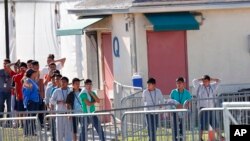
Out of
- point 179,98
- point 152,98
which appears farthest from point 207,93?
point 152,98

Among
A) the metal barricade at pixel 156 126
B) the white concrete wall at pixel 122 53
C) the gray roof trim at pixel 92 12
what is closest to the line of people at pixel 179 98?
the metal barricade at pixel 156 126

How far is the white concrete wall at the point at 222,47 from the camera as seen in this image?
30625 mm

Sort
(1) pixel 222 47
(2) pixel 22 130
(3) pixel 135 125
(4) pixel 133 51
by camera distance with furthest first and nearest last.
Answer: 1. (1) pixel 222 47
2. (4) pixel 133 51
3. (2) pixel 22 130
4. (3) pixel 135 125

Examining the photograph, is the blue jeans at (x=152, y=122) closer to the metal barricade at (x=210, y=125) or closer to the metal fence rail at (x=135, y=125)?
the metal fence rail at (x=135, y=125)

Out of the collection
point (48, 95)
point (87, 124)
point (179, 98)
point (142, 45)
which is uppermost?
point (142, 45)

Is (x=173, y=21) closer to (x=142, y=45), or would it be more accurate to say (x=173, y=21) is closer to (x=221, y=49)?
(x=142, y=45)

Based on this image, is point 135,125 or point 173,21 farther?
point 173,21

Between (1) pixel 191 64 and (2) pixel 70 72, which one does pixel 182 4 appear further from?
(2) pixel 70 72

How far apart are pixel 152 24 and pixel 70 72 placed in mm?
6407

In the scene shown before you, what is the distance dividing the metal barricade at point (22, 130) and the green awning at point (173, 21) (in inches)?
292

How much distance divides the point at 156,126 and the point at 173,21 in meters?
8.59

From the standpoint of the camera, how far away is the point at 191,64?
30.6 meters

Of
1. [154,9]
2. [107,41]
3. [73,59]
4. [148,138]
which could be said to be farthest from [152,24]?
[148,138]

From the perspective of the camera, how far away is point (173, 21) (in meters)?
30.0
